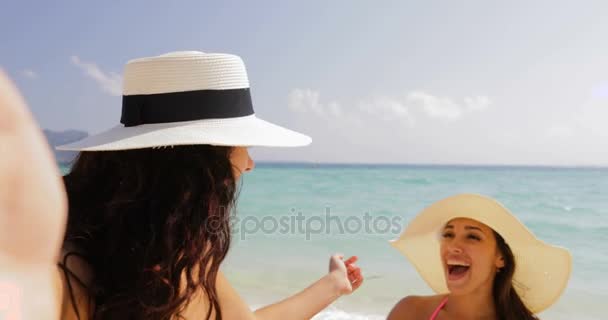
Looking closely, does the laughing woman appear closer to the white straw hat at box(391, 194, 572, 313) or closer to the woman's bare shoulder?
the white straw hat at box(391, 194, 572, 313)

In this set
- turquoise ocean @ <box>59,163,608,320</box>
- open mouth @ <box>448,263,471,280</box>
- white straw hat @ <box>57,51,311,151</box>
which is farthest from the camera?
turquoise ocean @ <box>59,163,608,320</box>

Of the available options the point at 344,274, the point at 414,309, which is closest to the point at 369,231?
the point at 414,309

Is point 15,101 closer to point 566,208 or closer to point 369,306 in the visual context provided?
point 369,306

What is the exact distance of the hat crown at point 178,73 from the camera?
1913mm

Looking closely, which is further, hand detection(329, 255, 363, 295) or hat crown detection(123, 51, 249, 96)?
hand detection(329, 255, 363, 295)

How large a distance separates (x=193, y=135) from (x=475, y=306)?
2202 millimetres

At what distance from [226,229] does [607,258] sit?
10345 millimetres

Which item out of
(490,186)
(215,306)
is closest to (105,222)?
(215,306)

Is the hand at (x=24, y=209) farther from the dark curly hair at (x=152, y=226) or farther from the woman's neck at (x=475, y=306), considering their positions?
the woman's neck at (x=475, y=306)

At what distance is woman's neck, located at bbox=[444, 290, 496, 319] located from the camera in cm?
332

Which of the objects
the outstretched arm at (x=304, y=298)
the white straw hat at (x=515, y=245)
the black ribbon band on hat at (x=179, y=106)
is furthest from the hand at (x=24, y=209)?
the white straw hat at (x=515, y=245)

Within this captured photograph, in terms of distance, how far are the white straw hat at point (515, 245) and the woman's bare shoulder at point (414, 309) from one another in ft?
0.78

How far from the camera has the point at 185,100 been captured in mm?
1917

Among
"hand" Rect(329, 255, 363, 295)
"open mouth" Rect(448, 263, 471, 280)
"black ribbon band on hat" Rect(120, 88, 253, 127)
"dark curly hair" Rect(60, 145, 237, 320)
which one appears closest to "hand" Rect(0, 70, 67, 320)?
"dark curly hair" Rect(60, 145, 237, 320)
